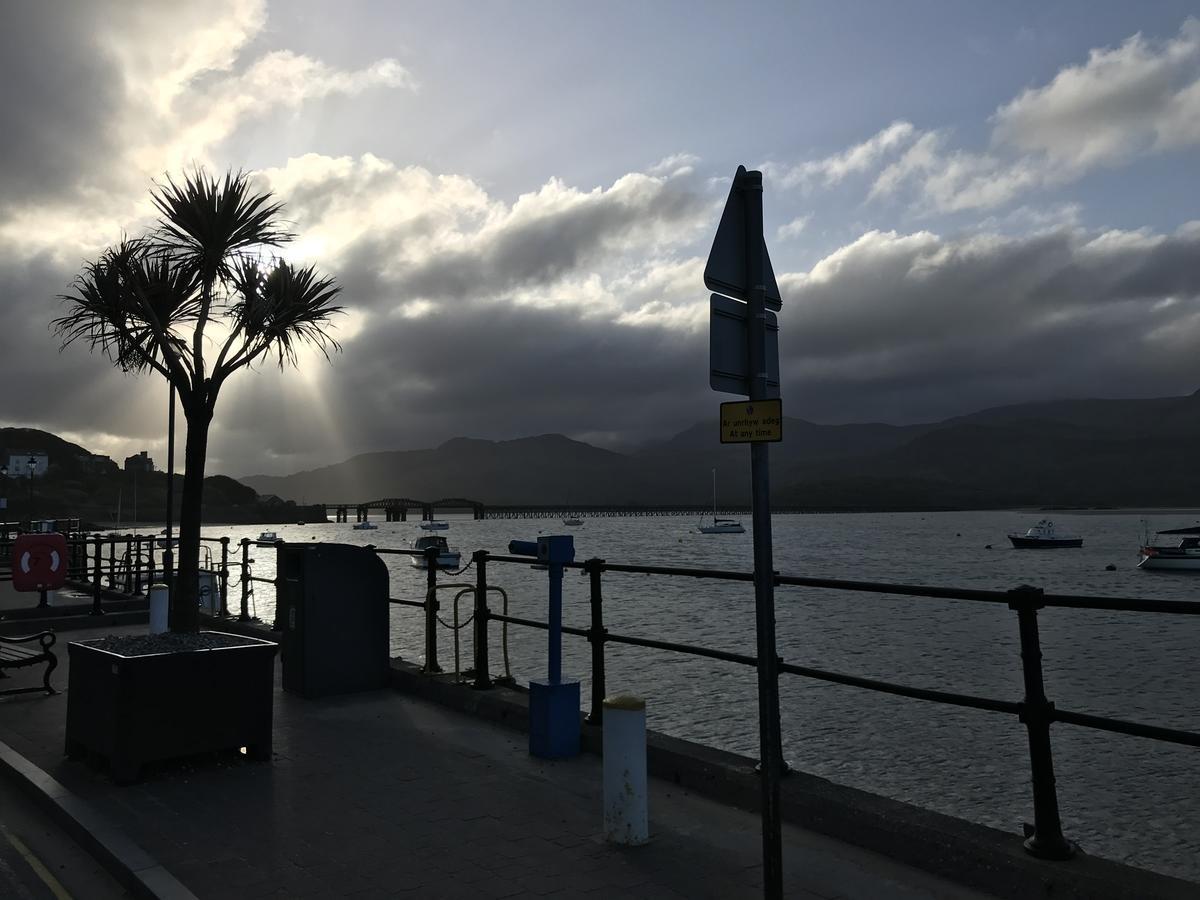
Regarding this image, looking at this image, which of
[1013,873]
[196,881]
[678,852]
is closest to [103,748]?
[196,881]

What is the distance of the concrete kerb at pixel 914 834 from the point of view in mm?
3977

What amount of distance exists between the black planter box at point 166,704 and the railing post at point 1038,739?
4.92 meters

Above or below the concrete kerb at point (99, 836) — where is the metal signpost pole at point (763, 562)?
above

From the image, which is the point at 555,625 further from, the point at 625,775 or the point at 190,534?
the point at 190,534

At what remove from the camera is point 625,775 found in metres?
4.84

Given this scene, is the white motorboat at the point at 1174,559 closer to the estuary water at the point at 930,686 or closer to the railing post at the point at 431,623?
the estuary water at the point at 930,686

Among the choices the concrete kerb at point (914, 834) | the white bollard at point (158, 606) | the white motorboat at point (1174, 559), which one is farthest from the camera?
the white motorboat at point (1174, 559)

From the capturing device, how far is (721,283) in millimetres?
3994

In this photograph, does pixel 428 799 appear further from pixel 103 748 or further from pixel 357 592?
pixel 357 592

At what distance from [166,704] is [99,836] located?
128 cm

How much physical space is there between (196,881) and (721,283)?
146 inches

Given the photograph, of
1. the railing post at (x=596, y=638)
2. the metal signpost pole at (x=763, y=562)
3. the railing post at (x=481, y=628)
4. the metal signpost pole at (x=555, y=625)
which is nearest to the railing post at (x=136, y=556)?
the railing post at (x=481, y=628)

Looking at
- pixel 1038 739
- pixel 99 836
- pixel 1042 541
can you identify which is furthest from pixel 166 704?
pixel 1042 541

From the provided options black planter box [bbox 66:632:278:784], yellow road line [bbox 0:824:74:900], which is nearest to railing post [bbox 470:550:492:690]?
black planter box [bbox 66:632:278:784]
